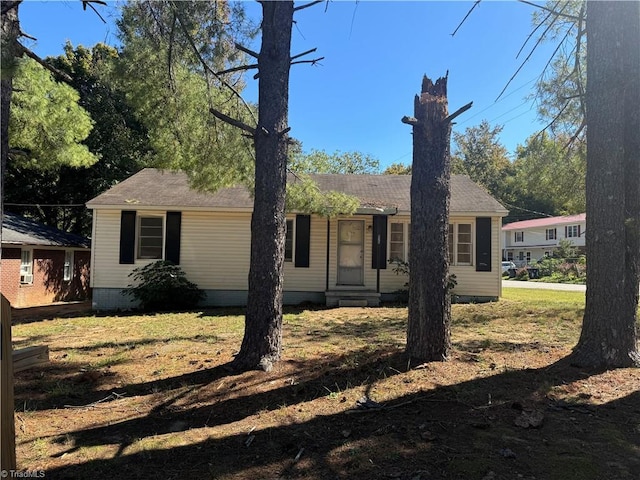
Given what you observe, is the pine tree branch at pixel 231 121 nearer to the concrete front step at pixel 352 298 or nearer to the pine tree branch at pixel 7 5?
the pine tree branch at pixel 7 5

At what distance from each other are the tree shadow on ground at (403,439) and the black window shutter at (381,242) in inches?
331

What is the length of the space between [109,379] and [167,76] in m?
4.40

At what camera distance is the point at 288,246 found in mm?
13008

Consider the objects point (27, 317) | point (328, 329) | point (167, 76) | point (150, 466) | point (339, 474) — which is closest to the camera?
point (339, 474)

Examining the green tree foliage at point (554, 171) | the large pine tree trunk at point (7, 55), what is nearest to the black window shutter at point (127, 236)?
the large pine tree trunk at point (7, 55)

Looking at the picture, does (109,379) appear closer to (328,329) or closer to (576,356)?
(328,329)

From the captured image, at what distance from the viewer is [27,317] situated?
37.3ft

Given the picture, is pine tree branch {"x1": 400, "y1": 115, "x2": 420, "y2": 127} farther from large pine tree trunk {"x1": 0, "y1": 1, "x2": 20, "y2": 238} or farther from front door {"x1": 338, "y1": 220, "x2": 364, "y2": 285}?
front door {"x1": 338, "y1": 220, "x2": 364, "y2": 285}

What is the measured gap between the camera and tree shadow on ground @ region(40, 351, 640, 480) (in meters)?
2.86

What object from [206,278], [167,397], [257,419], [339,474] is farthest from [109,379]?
[206,278]

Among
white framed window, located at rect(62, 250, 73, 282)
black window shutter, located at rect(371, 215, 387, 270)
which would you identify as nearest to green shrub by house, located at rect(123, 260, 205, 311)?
black window shutter, located at rect(371, 215, 387, 270)

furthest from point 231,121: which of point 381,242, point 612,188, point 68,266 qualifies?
point 68,266

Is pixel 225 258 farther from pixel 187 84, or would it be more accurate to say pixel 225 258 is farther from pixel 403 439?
Result: pixel 403 439

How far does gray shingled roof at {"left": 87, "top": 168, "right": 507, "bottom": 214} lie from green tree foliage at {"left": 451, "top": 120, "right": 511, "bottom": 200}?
98.7 ft
